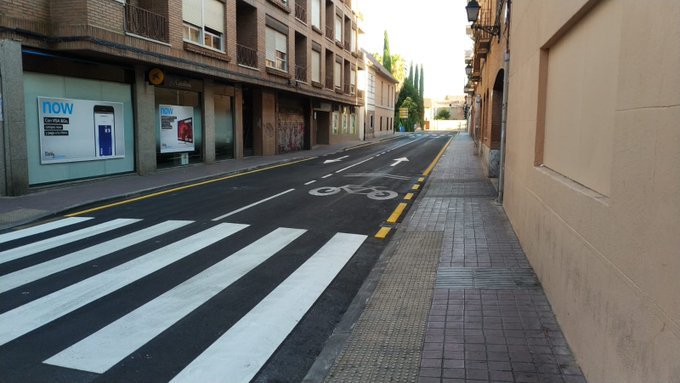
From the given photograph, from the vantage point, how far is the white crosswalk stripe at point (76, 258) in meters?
5.70

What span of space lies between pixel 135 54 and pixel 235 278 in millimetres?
10580

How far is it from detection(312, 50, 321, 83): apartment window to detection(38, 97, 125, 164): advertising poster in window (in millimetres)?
18275

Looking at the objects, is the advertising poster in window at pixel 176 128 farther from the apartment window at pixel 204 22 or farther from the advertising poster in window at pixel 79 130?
the apartment window at pixel 204 22

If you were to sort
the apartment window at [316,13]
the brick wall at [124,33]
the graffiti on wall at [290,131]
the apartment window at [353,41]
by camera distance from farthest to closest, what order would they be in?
the apartment window at [353,41], the apartment window at [316,13], the graffiti on wall at [290,131], the brick wall at [124,33]

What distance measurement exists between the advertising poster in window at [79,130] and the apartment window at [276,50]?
10917 mm

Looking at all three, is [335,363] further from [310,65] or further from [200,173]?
[310,65]

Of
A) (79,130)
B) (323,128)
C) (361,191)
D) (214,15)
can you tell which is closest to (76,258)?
(361,191)

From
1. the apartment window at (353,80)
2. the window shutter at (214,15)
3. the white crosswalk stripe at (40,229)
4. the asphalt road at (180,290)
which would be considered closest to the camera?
the asphalt road at (180,290)

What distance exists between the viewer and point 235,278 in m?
5.88

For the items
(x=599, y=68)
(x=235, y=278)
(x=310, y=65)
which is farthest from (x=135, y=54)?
(x=310, y=65)

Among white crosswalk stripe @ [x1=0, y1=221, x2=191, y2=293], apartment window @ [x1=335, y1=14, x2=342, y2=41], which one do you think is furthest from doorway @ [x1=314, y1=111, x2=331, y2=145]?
white crosswalk stripe @ [x1=0, y1=221, x2=191, y2=293]

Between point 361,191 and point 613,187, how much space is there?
997 centimetres

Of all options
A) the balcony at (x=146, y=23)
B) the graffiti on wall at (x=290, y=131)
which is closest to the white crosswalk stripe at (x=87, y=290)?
the balcony at (x=146, y=23)

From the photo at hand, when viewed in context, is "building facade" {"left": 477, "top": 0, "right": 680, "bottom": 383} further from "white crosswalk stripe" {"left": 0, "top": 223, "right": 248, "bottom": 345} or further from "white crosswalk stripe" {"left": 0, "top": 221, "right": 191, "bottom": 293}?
"white crosswalk stripe" {"left": 0, "top": 221, "right": 191, "bottom": 293}
